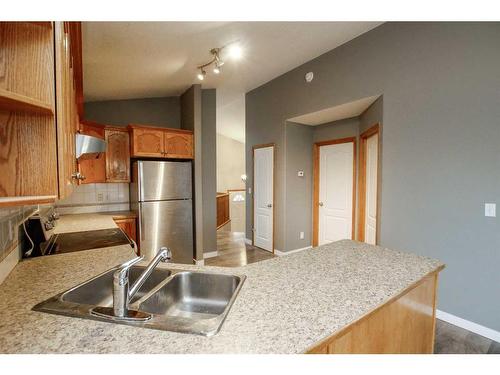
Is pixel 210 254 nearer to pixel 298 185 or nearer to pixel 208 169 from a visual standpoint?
pixel 208 169

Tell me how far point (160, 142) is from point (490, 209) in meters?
3.66

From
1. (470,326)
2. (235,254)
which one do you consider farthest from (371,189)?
(235,254)

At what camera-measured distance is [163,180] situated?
3.47 m

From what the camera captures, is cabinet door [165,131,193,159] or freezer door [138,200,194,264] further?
cabinet door [165,131,193,159]

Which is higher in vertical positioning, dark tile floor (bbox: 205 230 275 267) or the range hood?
the range hood

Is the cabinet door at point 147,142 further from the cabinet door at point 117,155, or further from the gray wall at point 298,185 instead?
the gray wall at point 298,185

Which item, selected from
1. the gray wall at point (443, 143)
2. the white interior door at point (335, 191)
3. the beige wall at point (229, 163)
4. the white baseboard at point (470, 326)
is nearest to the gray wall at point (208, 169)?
the white interior door at point (335, 191)

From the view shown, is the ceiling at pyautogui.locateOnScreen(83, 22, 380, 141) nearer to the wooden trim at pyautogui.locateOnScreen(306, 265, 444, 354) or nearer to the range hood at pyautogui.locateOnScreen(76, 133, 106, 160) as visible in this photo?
the range hood at pyautogui.locateOnScreen(76, 133, 106, 160)

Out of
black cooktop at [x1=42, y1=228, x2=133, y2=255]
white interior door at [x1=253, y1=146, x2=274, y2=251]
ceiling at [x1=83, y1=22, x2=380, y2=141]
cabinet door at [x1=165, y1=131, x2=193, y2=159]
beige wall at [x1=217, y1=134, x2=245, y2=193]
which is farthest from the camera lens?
beige wall at [x1=217, y1=134, x2=245, y2=193]

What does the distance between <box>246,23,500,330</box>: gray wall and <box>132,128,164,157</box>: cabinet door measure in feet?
8.51

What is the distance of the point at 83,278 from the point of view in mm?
1229

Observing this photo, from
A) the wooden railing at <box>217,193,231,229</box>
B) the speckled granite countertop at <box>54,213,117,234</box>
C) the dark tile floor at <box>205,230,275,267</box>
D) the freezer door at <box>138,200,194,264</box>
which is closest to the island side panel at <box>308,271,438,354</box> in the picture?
the speckled granite countertop at <box>54,213,117,234</box>

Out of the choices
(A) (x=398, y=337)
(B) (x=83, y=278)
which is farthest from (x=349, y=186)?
(B) (x=83, y=278)

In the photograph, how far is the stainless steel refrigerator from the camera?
3334 millimetres
